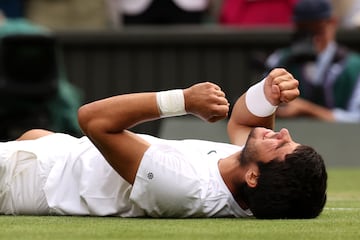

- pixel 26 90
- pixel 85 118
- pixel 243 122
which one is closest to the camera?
pixel 85 118

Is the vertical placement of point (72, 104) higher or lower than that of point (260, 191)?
lower

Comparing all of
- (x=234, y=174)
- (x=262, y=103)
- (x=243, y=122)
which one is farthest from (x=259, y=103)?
(x=234, y=174)

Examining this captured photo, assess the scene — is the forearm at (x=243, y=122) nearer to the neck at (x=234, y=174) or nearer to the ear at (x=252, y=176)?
the neck at (x=234, y=174)

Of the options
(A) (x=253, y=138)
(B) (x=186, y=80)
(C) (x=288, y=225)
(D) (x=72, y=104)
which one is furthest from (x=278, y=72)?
(B) (x=186, y=80)

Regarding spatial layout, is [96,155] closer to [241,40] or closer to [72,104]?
[72,104]

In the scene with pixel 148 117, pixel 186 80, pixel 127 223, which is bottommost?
pixel 186 80

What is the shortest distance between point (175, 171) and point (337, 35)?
7802 mm

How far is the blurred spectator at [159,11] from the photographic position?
14.7 m

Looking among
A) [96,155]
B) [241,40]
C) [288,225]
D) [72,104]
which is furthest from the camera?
[241,40]

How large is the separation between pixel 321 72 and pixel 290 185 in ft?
22.6

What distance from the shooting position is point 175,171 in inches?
273

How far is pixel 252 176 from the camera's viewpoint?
6906 millimetres

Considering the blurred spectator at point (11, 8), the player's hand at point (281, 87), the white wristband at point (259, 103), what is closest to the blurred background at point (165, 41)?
the blurred spectator at point (11, 8)

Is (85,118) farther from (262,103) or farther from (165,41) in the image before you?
(165,41)
